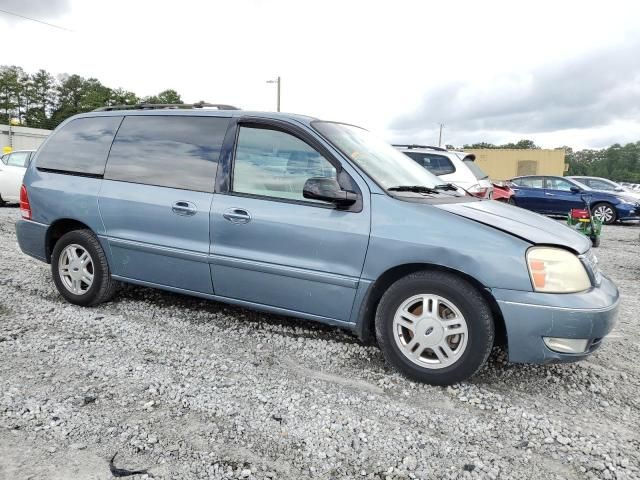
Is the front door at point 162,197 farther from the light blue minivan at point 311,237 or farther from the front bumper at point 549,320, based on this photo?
the front bumper at point 549,320

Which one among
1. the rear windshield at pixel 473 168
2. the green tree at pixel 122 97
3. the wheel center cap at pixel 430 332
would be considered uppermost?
the green tree at pixel 122 97

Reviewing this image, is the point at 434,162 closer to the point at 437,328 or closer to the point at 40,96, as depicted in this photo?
the point at 437,328

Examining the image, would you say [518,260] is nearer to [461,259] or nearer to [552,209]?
[461,259]

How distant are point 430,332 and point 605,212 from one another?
13001 millimetres

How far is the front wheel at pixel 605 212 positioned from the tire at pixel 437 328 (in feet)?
41.6

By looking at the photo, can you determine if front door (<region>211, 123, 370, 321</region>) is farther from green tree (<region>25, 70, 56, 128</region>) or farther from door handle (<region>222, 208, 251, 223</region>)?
green tree (<region>25, 70, 56, 128</region>)

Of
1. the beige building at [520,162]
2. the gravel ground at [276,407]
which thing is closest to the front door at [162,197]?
the gravel ground at [276,407]

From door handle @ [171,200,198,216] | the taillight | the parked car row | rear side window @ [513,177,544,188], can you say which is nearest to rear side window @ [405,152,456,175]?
the parked car row

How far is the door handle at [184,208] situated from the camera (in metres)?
3.71

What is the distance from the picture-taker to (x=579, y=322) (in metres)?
2.77

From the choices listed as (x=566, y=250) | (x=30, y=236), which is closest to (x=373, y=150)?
(x=566, y=250)

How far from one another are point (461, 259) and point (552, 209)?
41.1 ft

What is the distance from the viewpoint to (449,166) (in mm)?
9422

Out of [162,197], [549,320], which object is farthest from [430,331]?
[162,197]
